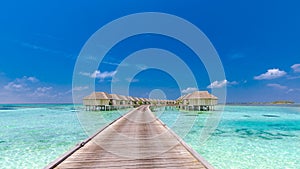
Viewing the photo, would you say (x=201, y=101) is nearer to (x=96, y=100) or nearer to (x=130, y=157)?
(x=96, y=100)

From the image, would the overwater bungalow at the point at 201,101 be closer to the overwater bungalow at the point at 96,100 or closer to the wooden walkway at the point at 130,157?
the overwater bungalow at the point at 96,100

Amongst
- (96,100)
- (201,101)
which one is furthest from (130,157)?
(96,100)

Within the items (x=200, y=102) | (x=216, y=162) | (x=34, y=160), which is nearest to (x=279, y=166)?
(x=216, y=162)

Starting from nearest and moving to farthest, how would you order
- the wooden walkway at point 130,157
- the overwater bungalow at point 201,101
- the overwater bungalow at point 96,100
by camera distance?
the wooden walkway at point 130,157
the overwater bungalow at point 201,101
the overwater bungalow at point 96,100

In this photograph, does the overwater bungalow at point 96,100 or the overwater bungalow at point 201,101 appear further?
the overwater bungalow at point 96,100

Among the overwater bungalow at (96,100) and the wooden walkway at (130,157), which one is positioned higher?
the overwater bungalow at (96,100)

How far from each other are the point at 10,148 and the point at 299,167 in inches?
395

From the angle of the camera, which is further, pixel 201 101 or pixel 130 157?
pixel 201 101

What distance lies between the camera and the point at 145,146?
18.4ft

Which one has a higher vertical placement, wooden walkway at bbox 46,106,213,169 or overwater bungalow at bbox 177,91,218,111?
overwater bungalow at bbox 177,91,218,111

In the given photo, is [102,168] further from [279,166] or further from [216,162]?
[279,166]

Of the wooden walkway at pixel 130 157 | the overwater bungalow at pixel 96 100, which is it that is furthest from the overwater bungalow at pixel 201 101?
the wooden walkway at pixel 130 157

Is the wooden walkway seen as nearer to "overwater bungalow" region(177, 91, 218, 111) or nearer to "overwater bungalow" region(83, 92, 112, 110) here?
"overwater bungalow" region(177, 91, 218, 111)

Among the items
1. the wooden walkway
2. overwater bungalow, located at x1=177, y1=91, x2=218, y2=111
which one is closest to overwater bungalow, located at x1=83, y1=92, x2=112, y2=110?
overwater bungalow, located at x1=177, y1=91, x2=218, y2=111
